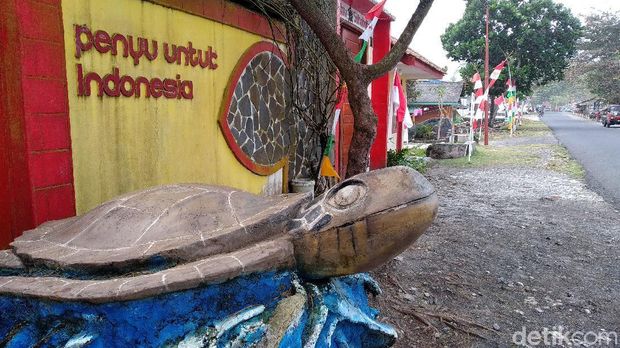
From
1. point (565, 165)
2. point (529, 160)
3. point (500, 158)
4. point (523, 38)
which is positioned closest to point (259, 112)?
point (565, 165)

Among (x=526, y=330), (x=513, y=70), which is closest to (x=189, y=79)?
(x=526, y=330)

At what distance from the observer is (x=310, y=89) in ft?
19.3

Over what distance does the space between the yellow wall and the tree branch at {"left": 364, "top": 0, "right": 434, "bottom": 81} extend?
135cm

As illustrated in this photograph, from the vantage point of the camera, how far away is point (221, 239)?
1837mm

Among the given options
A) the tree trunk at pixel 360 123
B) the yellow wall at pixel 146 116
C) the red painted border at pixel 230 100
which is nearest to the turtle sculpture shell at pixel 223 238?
the yellow wall at pixel 146 116

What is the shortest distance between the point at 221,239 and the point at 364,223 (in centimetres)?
56

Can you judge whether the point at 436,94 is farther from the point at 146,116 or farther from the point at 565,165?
the point at 146,116

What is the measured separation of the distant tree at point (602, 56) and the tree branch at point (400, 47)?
3616 cm

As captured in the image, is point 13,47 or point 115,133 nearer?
point 13,47

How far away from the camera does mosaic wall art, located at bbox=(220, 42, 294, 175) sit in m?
4.45

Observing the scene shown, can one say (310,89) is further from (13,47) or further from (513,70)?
(513,70)

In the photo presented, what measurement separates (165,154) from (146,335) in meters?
2.12

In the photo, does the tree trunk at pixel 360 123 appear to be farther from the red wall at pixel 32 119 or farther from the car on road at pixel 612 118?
the car on road at pixel 612 118

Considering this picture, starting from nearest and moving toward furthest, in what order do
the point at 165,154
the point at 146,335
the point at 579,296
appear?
the point at 146,335 → the point at 165,154 → the point at 579,296
